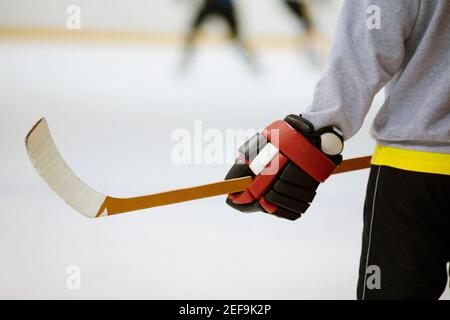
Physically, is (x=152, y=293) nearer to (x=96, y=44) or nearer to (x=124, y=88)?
(x=124, y=88)

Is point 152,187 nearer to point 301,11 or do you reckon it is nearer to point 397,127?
point 301,11

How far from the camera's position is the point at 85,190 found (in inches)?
42.3

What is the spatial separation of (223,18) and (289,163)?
2.62 metres

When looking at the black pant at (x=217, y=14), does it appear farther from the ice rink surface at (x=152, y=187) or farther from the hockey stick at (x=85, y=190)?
the hockey stick at (x=85, y=190)

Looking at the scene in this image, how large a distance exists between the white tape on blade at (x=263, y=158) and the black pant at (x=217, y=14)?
2.55 meters

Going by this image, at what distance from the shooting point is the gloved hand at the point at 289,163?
93 cm

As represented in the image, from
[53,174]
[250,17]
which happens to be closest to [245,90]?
[250,17]

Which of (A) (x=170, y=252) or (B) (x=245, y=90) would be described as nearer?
(A) (x=170, y=252)

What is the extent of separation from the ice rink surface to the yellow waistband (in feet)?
3.11

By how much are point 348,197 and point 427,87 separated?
163cm

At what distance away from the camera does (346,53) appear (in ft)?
2.89

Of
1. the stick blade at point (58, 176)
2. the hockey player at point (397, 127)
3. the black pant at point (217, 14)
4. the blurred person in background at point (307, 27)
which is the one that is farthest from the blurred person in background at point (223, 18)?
the hockey player at point (397, 127)

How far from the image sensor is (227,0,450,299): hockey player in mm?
860

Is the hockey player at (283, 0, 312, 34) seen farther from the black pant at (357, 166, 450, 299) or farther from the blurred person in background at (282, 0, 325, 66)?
the black pant at (357, 166, 450, 299)
